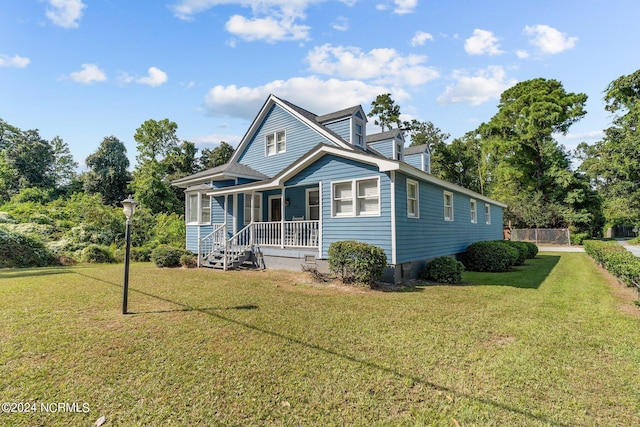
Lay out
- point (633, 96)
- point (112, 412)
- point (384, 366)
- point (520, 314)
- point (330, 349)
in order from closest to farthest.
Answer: point (112, 412)
point (384, 366)
point (330, 349)
point (520, 314)
point (633, 96)

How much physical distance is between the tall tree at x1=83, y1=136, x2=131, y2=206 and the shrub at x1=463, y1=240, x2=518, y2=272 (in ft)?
117

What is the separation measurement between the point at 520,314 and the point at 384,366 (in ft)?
13.4

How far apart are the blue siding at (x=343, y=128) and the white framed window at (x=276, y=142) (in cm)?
266

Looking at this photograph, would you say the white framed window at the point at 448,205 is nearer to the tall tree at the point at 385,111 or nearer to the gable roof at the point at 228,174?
the gable roof at the point at 228,174

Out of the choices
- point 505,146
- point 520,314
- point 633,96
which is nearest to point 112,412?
point 520,314

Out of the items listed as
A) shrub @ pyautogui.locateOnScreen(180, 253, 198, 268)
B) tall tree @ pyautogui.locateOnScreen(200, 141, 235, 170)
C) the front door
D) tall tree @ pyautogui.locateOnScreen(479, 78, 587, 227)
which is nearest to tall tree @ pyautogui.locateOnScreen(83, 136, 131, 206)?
tall tree @ pyautogui.locateOnScreen(200, 141, 235, 170)

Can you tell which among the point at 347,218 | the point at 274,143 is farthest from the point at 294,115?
the point at 347,218

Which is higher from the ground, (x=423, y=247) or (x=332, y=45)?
(x=332, y=45)

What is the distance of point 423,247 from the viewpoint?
10.8 m

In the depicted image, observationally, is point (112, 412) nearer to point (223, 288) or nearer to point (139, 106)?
point (223, 288)

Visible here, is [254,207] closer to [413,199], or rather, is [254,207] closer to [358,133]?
[358,133]

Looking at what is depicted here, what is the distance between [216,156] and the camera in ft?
122

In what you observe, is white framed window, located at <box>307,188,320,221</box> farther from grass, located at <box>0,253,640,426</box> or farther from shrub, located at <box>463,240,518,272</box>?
shrub, located at <box>463,240,518,272</box>

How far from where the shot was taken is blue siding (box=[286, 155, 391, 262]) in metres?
9.30
